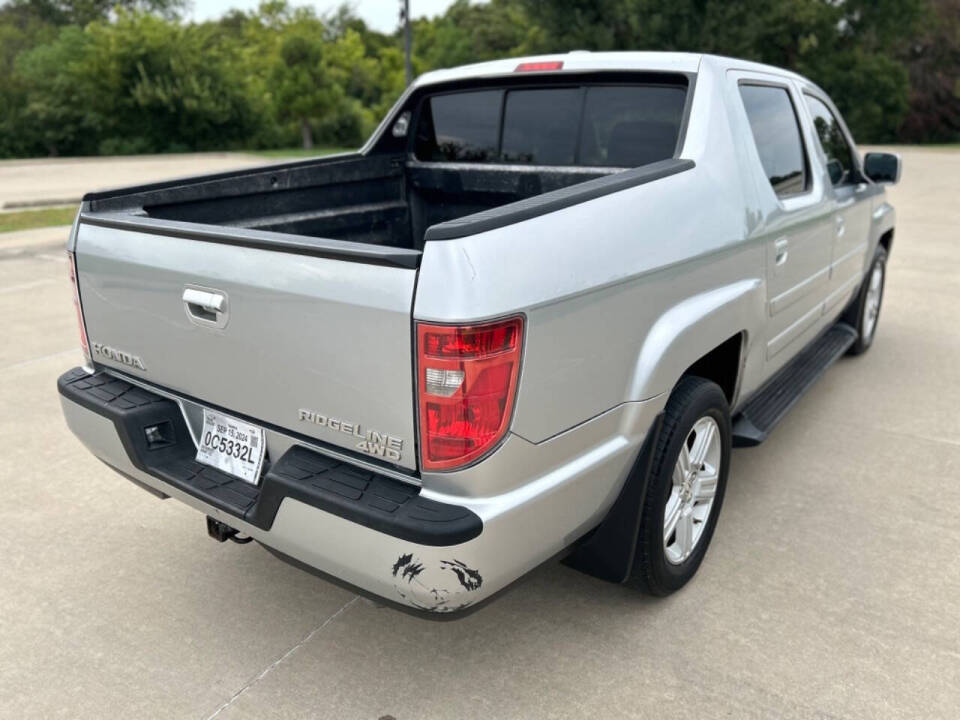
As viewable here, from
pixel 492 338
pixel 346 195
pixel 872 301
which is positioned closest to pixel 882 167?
pixel 872 301

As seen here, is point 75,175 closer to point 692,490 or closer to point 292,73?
point 292,73

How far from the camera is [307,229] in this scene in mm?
3639

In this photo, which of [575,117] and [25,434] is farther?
[25,434]

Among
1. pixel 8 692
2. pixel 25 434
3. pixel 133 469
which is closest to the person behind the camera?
pixel 8 692

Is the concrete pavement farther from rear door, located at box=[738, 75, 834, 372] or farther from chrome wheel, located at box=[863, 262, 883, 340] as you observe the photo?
rear door, located at box=[738, 75, 834, 372]

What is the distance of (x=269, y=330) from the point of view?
2.20m

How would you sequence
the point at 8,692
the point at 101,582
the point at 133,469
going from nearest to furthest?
the point at 8,692 → the point at 133,469 → the point at 101,582

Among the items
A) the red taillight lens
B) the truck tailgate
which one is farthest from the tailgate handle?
the red taillight lens

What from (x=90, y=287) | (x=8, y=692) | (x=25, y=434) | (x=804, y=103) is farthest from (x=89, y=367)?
(x=804, y=103)

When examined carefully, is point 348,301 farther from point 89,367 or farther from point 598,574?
point 89,367

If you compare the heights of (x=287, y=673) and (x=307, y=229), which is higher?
(x=307, y=229)

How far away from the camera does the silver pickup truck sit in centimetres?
196

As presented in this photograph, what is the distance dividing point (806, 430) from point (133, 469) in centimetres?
341

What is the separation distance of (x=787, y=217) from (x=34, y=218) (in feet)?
41.9
